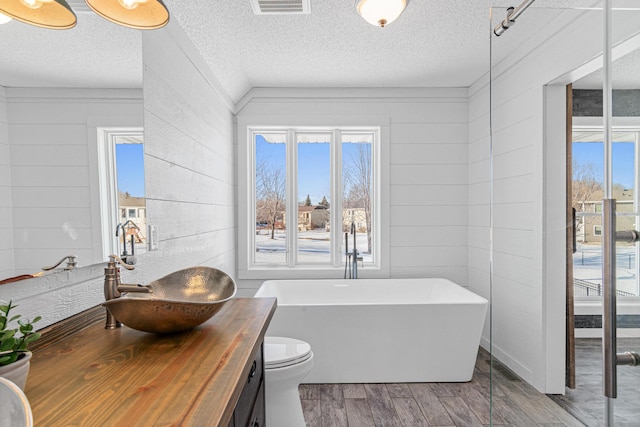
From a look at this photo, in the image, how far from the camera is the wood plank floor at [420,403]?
5.87 feet

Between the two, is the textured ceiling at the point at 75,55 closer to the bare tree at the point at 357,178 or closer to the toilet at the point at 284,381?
the toilet at the point at 284,381

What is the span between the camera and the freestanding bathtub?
2.71 metres

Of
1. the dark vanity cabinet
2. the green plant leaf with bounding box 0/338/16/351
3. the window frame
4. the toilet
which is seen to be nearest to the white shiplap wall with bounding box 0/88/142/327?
the green plant leaf with bounding box 0/338/16/351

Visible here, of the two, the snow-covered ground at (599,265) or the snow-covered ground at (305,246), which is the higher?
the snow-covered ground at (599,265)

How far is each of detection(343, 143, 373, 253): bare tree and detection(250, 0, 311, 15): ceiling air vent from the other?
183cm

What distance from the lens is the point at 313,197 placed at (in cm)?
396

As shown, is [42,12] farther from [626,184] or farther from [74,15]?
[626,184]

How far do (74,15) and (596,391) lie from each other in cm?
207

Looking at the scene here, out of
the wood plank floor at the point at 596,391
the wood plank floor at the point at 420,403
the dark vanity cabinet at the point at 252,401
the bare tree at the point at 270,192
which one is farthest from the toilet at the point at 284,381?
the bare tree at the point at 270,192

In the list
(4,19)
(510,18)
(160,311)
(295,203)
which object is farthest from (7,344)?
(295,203)

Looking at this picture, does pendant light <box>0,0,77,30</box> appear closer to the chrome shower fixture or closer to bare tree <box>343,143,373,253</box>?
the chrome shower fixture

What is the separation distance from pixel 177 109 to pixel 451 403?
8.37 ft

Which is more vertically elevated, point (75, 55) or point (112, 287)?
point (75, 55)

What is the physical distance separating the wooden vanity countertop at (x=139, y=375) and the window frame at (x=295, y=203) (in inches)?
99.4
